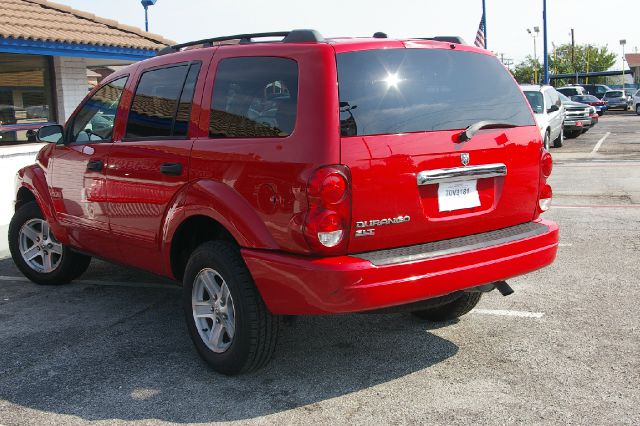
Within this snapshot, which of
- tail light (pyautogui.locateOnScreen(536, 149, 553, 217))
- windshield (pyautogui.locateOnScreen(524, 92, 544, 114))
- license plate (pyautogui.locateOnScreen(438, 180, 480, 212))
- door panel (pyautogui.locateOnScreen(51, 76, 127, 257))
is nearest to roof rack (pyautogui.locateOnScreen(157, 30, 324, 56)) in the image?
door panel (pyautogui.locateOnScreen(51, 76, 127, 257))

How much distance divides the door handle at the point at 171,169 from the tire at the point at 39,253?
7.18 feet

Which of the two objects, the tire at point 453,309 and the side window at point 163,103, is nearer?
the side window at point 163,103

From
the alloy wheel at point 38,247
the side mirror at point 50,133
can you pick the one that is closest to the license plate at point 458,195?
the side mirror at point 50,133

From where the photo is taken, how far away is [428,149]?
3.80 meters

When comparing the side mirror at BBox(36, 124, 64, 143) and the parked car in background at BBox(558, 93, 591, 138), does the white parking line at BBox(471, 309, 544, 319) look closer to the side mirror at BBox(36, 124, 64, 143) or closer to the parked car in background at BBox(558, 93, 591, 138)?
the side mirror at BBox(36, 124, 64, 143)

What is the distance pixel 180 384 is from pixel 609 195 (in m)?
8.20

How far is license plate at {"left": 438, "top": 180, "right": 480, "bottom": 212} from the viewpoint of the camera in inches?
153

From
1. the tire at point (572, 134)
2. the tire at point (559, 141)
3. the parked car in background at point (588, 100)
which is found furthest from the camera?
the parked car in background at point (588, 100)

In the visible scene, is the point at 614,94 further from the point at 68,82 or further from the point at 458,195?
the point at 458,195

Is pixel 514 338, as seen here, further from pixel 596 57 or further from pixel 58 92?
pixel 596 57

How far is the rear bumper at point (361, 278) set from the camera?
3545mm

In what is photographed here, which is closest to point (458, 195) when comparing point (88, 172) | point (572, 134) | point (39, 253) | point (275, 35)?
point (275, 35)

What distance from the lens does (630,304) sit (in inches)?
208

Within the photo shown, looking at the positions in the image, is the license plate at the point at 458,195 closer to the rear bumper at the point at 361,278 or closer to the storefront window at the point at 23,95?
the rear bumper at the point at 361,278
